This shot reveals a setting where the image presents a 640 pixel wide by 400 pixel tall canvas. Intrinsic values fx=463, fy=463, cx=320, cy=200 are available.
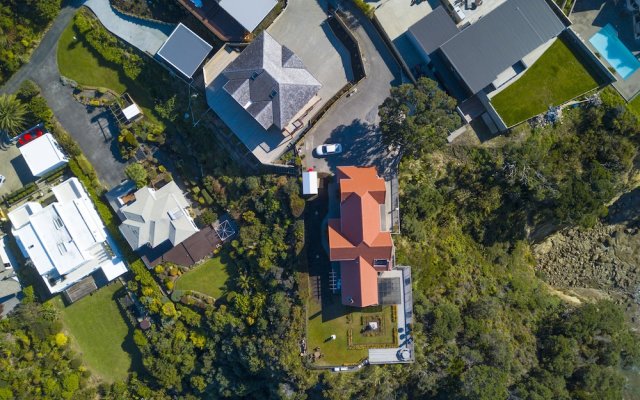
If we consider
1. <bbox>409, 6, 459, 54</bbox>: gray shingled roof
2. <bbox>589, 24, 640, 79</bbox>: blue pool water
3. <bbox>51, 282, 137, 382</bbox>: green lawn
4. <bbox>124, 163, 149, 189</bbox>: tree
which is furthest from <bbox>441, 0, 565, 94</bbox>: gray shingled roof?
<bbox>51, 282, 137, 382</bbox>: green lawn

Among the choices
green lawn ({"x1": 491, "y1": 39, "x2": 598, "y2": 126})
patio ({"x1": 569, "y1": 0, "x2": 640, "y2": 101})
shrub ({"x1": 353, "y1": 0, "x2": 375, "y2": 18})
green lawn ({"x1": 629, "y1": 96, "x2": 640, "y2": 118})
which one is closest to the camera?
shrub ({"x1": 353, "y1": 0, "x2": 375, "y2": 18})

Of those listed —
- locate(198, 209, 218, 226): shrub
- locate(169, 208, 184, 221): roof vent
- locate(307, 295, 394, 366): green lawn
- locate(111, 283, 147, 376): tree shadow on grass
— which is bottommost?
locate(307, 295, 394, 366): green lawn

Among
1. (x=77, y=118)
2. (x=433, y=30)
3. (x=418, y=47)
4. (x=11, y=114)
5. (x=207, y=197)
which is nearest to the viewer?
(x=433, y=30)

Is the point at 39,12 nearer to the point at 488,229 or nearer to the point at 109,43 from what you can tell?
the point at 109,43

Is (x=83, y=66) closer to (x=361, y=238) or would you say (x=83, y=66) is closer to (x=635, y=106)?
(x=361, y=238)

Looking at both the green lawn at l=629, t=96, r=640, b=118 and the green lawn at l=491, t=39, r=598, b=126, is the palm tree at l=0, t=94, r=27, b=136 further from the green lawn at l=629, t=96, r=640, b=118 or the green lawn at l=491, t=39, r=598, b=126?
the green lawn at l=629, t=96, r=640, b=118

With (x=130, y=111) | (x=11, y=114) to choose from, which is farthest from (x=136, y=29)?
(x=11, y=114)
